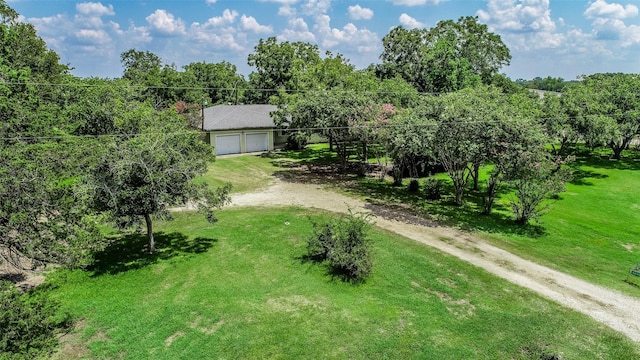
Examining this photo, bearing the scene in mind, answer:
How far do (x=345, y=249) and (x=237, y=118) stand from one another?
84.0ft

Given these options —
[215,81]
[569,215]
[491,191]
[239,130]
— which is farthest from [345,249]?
[215,81]

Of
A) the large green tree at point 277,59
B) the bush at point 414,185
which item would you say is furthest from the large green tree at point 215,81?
the bush at point 414,185

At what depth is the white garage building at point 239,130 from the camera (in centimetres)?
3362

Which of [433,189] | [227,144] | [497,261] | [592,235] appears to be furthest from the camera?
[227,144]

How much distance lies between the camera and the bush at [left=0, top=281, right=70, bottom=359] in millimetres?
8523

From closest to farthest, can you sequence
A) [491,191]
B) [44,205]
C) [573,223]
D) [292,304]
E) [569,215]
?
[44,205], [292,304], [573,223], [491,191], [569,215]

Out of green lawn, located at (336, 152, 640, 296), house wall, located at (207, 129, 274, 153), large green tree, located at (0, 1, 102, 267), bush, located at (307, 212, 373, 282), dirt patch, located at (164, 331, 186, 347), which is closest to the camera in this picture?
large green tree, located at (0, 1, 102, 267)

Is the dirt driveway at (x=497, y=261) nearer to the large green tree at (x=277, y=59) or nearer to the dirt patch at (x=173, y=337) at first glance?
the dirt patch at (x=173, y=337)

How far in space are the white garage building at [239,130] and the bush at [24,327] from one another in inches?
944

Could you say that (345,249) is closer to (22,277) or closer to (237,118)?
(22,277)

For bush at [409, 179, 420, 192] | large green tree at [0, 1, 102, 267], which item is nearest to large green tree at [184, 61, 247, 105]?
bush at [409, 179, 420, 192]

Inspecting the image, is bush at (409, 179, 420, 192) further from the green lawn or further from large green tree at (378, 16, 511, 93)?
large green tree at (378, 16, 511, 93)

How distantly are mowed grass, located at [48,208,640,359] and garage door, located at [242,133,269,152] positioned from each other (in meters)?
21.5

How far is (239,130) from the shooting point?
34.6 m
